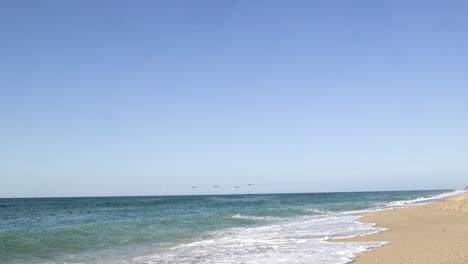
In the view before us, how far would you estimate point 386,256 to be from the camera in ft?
37.8

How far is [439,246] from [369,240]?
306 centimetres

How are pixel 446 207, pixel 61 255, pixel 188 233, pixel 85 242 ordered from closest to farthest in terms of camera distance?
pixel 61 255
pixel 85 242
pixel 188 233
pixel 446 207

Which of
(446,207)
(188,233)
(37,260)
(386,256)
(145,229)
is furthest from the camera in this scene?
(446,207)

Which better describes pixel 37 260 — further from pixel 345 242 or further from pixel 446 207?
pixel 446 207

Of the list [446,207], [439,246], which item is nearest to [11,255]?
[439,246]

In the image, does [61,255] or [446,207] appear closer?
[61,255]

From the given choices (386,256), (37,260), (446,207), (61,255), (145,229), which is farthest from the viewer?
(446,207)

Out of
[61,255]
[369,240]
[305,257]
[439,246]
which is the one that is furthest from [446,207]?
[61,255]

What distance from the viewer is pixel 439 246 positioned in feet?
41.8

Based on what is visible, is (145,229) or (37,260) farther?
(145,229)

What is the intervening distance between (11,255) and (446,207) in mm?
27186

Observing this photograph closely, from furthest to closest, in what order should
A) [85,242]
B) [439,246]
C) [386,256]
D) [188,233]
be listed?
[188,233] < [85,242] < [439,246] < [386,256]

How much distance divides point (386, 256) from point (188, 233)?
12.1m

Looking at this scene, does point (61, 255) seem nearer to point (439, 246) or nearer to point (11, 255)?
point (11, 255)
